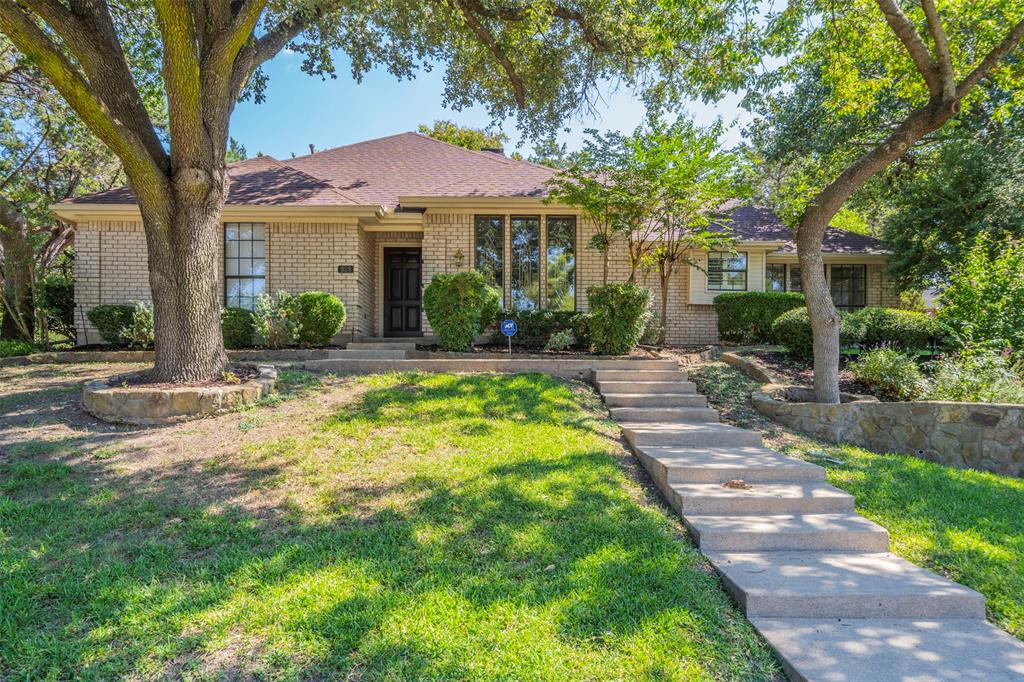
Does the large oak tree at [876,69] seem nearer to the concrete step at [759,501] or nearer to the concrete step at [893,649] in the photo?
the concrete step at [759,501]

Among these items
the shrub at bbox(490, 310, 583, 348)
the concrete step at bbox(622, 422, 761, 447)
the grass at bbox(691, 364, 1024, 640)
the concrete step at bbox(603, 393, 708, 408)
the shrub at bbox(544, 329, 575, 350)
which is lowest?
the grass at bbox(691, 364, 1024, 640)

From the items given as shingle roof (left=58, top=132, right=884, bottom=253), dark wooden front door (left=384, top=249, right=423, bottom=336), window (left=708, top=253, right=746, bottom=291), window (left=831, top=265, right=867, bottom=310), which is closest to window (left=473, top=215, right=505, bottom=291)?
shingle roof (left=58, top=132, right=884, bottom=253)

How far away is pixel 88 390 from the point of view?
20.0 feet

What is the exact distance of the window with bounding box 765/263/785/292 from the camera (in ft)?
49.2

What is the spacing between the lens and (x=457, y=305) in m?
8.84

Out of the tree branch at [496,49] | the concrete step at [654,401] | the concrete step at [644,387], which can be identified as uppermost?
the tree branch at [496,49]

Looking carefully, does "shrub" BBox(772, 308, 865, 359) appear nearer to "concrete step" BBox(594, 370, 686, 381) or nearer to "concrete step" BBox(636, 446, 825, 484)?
"concrete step" BBox(594, 370, 686, 381)

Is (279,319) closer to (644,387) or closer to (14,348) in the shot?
(14,348)

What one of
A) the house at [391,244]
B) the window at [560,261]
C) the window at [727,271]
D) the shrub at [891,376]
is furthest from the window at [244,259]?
the shrub at [891,376]

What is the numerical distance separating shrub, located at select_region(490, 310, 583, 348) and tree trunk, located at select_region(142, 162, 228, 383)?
548 cm

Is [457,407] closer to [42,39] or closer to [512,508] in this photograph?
[512,508]

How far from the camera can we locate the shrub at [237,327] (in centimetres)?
962

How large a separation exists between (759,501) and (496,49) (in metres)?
9.70

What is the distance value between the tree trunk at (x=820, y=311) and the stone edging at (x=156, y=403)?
7715 mm
